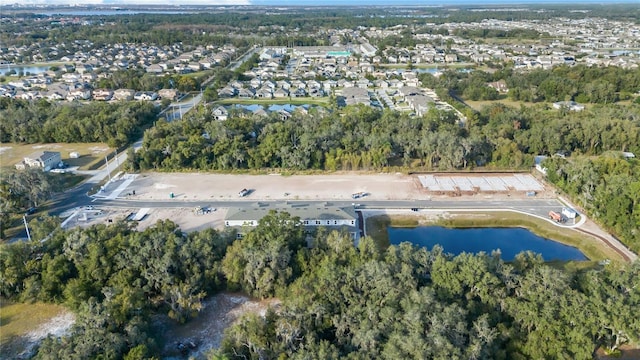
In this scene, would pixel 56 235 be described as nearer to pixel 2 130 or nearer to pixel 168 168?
pixel 168 168

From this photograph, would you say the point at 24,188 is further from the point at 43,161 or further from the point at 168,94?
the point at 168,94

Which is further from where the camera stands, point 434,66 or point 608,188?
point 434,66

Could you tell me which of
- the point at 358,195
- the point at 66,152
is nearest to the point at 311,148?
the point at 358,195

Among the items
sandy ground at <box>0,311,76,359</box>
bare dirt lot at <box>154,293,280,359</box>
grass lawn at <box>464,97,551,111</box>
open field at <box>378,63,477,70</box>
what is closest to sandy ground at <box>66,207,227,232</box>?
bare dirt lot at <box>154,293,280,359</box>

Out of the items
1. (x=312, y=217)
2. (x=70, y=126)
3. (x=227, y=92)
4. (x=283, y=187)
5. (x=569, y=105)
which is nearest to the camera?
(x=312, y=217)

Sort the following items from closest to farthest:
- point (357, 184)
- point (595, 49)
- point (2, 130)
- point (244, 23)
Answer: point (357, 184) < point (2, 130) < point (595, 49) < point (244, 23)

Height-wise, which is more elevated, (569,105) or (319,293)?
(569,105)

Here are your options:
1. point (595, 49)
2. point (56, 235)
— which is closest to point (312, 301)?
point (56, 235)

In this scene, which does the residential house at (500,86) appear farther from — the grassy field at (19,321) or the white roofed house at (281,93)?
the grassy field at (19,321)
